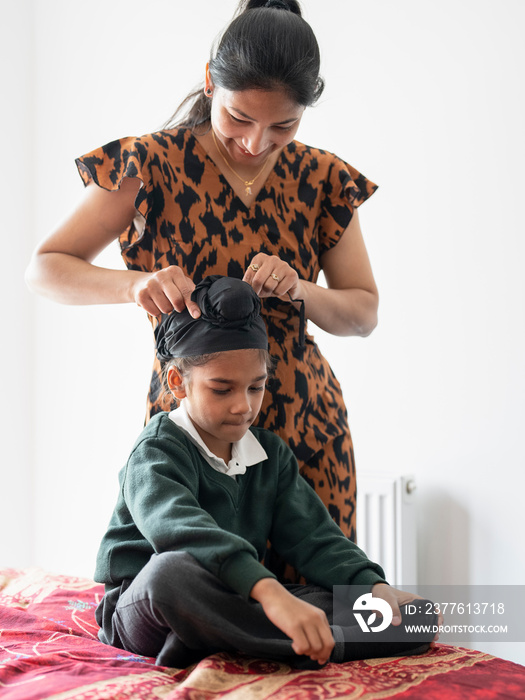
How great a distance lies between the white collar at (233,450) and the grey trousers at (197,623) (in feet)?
0.83

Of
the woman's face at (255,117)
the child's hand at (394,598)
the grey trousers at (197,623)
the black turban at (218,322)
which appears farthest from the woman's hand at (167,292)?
the child's hand at (394,598)

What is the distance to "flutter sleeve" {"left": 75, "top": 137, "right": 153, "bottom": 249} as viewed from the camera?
133cm

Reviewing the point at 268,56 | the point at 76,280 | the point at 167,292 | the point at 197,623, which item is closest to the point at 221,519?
the point at 197,623

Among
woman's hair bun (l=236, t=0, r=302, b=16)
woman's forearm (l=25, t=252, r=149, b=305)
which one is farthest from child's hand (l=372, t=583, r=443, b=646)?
woman's hair bun (l=236, t=0, r=302, b=16)

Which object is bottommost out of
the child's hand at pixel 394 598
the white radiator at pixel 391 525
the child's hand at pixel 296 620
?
the white radiator at pixel 391 525

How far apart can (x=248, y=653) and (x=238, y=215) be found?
77cm

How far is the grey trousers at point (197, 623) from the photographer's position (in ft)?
3.27

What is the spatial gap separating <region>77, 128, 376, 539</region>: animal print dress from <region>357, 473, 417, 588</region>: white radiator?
2.46 feet

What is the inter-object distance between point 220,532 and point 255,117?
2.26ft

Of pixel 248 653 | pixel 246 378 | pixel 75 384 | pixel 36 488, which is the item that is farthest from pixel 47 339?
pixel 248 653

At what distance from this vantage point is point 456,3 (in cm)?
217

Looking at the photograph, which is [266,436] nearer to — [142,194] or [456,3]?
[142,194]

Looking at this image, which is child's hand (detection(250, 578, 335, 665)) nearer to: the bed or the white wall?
the bed

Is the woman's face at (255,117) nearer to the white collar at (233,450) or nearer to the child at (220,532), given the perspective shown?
the child at (220,532)
